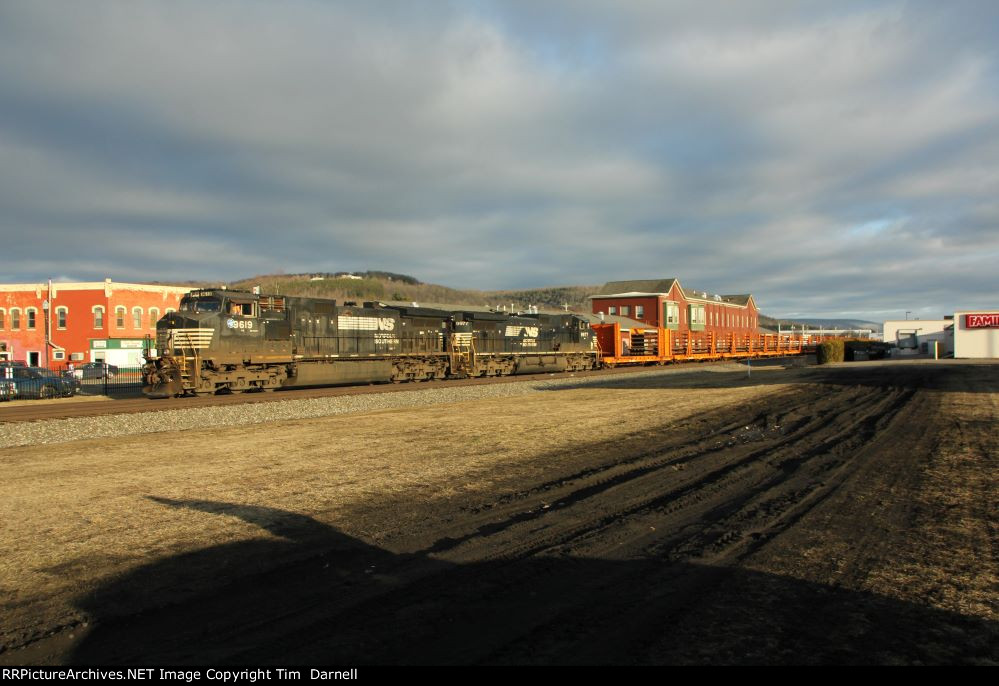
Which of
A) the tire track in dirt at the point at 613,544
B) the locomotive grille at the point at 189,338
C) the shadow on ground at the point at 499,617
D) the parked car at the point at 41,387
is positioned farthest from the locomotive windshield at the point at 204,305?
the shadow on ground at the point at 499,617

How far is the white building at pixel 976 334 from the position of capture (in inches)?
2140

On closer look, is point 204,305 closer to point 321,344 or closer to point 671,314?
point 321,344

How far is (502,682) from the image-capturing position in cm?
355

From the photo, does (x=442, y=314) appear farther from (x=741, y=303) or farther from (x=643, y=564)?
(x=741, y=303)

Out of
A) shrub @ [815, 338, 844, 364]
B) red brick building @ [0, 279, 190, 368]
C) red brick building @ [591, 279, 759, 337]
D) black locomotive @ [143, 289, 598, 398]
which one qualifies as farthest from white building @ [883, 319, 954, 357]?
red brick building @ [0, 279, 190, 368]

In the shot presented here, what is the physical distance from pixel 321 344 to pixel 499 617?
23.1 m

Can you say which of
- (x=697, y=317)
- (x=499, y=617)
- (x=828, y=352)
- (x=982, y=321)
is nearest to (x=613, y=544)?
(x=499, y=617)

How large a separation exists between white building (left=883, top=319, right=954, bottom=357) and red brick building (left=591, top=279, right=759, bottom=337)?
17.8m

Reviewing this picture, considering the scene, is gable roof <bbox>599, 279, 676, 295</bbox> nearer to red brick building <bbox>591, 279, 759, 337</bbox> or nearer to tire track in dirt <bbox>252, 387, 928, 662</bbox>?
red brick building <bbox>591, 279, 759, 337</bbox>

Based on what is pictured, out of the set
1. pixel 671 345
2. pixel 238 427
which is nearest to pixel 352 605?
pixel 238 427

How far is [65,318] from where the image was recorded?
171 ft

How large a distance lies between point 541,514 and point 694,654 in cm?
341

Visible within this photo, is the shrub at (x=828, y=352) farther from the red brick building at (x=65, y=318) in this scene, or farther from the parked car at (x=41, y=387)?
the red brick building at (x=65, y=318)

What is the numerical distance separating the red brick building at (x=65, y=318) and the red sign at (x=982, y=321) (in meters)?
71.7
